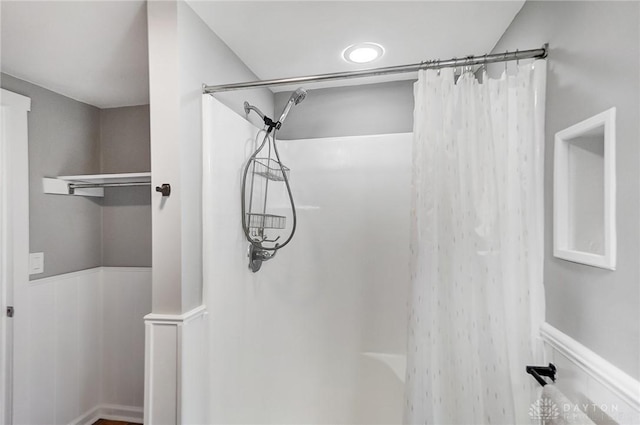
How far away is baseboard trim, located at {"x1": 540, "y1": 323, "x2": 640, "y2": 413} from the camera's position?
2.23ft

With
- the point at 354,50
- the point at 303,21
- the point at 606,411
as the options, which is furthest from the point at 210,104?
the point at 606,411

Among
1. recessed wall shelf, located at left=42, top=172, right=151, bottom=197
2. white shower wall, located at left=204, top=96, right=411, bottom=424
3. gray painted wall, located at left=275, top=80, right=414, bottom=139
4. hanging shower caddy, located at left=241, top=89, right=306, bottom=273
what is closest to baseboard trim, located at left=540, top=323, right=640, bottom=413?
white shower wall, located at left=204, top=96, right=411, bottom=424

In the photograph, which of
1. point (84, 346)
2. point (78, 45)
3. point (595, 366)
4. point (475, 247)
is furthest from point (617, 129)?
point (84, 346)

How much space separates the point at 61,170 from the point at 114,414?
1803 mm

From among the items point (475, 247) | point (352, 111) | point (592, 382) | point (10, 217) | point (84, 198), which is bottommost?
point (592, 382)

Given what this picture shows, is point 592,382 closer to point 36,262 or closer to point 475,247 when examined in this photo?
point 475,247

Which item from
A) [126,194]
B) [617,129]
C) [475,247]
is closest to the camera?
[617,129]

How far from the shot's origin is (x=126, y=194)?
7.36 feet

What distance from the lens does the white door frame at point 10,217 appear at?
5.49 ft

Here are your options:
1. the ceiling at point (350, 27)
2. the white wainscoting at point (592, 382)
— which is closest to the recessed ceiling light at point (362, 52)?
the ceiling at point (350, 27)

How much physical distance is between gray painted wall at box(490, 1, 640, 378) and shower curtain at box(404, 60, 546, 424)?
0.07 metres

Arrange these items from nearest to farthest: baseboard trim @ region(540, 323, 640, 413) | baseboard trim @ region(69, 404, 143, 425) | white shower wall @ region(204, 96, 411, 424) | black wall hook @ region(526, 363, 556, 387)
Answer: baseboard trim @ region(540, 323, 640, 413), black wall hook @ region(526, 363, 556, 387), white shower wall @ region(204, 96, 411, 424), baseboard trim @ region(69, 404, 143, 425)

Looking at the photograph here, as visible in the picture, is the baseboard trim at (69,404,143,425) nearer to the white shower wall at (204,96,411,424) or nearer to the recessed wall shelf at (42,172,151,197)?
the white shower wall at (204,96,411,424)

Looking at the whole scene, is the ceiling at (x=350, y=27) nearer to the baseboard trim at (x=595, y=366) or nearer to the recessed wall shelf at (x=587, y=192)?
the recessed wall shelf at (x=587, y=192)
